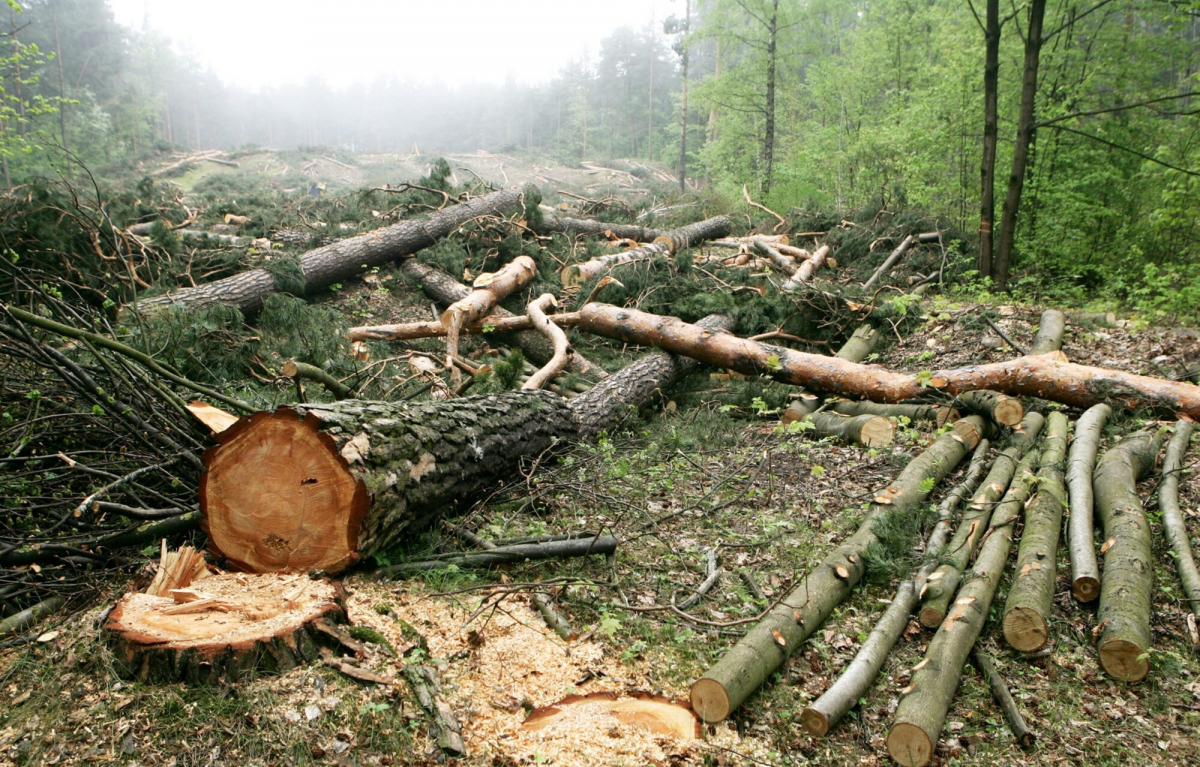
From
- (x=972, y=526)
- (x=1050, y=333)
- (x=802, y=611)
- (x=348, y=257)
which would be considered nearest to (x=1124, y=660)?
(x=972, y=526)

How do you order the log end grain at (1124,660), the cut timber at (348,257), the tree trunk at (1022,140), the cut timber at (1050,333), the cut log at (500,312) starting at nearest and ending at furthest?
the log end grain at (1124,660), the cut timber at (1050,333), the cut log at (500,312), the cut timber at (348,257), the tree trunk at (1022,140)

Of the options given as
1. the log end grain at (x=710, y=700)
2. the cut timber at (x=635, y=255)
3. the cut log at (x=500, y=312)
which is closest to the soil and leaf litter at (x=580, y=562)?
the log end grain at (x=710, y=700)

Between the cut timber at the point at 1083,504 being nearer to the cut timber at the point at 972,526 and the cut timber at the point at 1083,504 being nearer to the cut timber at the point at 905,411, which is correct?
the cut timber at the point at 972,526

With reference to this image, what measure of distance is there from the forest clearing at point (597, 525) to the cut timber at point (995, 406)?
25mm

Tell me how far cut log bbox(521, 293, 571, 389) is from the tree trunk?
7031mm

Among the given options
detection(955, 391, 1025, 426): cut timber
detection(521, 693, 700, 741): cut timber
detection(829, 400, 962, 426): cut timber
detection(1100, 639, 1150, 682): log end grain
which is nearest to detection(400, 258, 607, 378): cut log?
detection(829, 400, 962, 426): cut timber

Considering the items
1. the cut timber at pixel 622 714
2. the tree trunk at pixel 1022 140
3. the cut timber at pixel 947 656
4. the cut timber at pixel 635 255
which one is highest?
the tree trunk at pixel 1022 140

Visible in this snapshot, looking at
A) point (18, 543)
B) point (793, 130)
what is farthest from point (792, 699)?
point (793, 130)

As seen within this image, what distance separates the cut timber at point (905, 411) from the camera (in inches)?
217

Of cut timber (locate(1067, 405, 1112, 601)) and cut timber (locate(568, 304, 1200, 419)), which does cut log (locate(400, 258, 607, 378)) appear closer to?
cut timber (locate(568, 304, 1200, 419))

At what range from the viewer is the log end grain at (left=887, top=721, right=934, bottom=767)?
2.38 m

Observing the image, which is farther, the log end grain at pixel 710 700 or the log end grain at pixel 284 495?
the log end grain at pixel 284 495

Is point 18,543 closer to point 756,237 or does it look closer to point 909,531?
point 909,531

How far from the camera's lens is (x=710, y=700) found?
2594 millimetres
